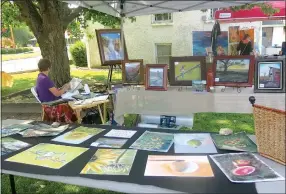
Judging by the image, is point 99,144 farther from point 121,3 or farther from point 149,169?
point 121,3

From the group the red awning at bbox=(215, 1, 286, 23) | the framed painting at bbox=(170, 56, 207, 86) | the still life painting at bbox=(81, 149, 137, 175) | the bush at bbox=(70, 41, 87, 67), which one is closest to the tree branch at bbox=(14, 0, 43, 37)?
the framed painting at bbox=(170, 56, 207, 86)

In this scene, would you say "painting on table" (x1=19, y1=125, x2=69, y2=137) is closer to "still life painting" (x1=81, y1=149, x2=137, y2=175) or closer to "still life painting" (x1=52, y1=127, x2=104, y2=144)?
"still life painting" (x1=52, y1=127, x2=104, y2=144)

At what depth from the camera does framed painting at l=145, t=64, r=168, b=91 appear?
9.86ft

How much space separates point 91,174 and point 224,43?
290 inches

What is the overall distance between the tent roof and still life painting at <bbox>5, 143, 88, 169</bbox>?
1250 millimetres

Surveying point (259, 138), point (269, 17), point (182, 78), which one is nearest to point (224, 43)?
point (269, 17)

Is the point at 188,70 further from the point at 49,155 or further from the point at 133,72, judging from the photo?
the point at 49,155

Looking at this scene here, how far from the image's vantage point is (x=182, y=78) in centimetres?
302

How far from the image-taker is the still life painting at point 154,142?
5.59ft

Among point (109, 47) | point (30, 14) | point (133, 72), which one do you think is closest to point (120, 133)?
point (133, 72)

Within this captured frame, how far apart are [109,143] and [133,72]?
1.61 m

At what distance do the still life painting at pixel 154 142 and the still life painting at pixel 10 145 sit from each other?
2.44 feet

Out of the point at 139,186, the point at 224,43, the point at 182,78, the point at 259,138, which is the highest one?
the point at 224,43

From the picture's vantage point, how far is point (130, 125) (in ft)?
11.7
